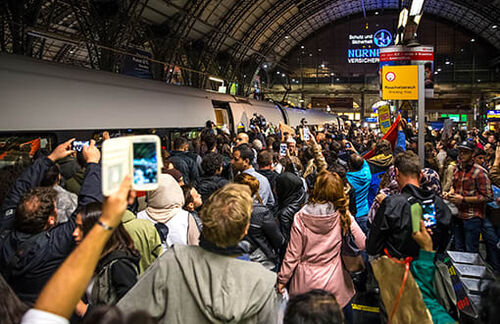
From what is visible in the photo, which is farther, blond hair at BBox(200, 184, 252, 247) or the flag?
the flag

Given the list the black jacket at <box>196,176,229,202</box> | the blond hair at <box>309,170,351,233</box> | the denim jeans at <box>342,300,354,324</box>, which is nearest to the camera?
the blond hair at <box>309,170,351,233</box>

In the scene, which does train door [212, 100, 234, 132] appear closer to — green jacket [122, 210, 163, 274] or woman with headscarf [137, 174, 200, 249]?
woman with headscarf [137, 174, 200, 249]

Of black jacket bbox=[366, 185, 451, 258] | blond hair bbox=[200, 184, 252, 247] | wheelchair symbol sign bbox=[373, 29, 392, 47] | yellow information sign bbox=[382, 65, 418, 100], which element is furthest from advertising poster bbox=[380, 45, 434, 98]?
wheelchair symbol sign bbox=[373, 29, 392, 47]

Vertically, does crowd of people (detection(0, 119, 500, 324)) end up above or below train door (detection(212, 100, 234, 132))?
below

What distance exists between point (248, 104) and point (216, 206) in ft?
50.0

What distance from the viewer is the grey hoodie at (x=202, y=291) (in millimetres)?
1701

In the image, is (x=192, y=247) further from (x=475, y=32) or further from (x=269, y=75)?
(x=475, y=32)

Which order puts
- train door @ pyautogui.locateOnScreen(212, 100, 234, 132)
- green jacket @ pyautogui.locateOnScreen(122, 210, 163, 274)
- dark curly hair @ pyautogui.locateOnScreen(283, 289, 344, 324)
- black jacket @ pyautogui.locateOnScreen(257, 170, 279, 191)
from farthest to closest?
1. train door @ pyautogui.locateOnScreen(212, 100, 234, 132)
2. black jacket @ pyautogui.locateOnScreen(257, 170, 279, 191)
3. green jacket @ pyautogui.locateOnScreen(122, 210, 163, 274)
4. dark curly hair @ pyautogui.locateOnScreen(283, 289, 344, 324)

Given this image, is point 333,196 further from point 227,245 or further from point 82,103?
point 82,103

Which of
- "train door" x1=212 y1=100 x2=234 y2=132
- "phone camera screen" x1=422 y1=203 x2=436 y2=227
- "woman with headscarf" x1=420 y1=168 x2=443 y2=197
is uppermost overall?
"train door" x1=212 y1=100 x2=234 y2=132

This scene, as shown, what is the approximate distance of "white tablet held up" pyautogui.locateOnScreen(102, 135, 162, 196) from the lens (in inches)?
50.6

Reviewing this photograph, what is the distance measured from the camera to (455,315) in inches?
106

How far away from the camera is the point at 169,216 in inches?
129

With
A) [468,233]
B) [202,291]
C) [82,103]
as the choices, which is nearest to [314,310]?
[202,291]
